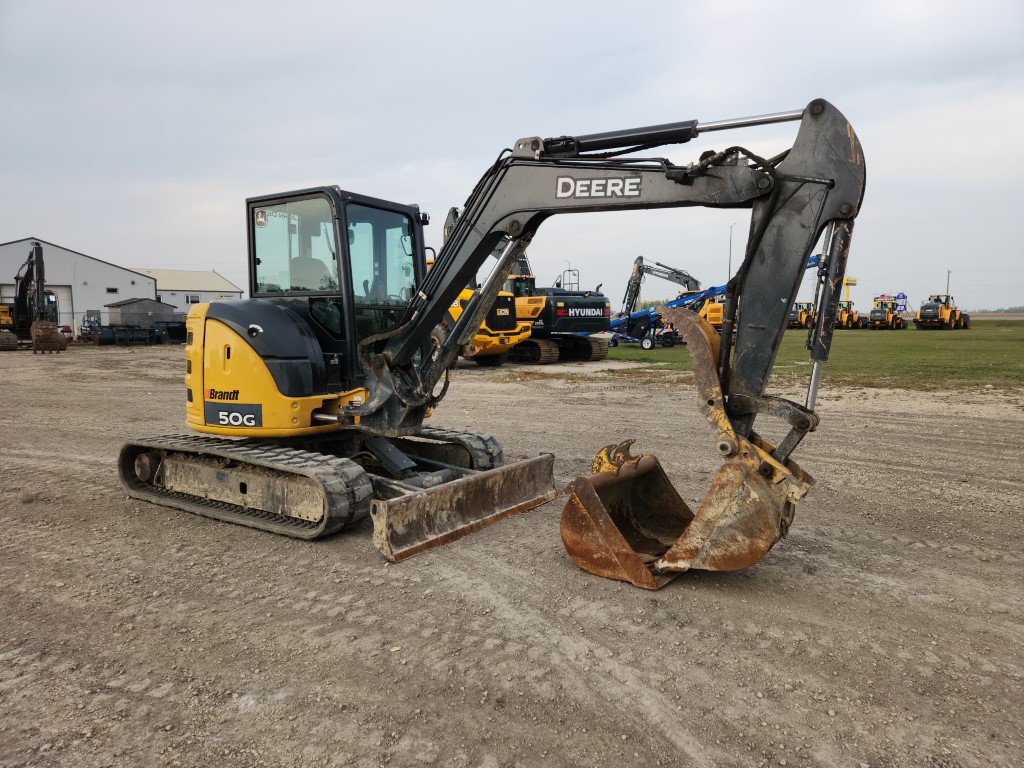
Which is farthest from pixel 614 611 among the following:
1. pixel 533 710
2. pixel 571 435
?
pixel 571 435

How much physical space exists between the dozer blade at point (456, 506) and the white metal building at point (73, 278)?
51.3m

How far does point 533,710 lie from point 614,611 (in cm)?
105

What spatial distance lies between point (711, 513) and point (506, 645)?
4.60 ft

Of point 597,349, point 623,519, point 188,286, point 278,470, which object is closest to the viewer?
point 623,519

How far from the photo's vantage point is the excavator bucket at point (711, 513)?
393cm

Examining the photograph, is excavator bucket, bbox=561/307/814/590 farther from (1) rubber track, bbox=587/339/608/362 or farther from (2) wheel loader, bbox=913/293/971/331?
(2) wheel loader, bbox=913/293/971/331

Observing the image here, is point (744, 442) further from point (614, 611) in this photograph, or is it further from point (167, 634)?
point (167, 634)

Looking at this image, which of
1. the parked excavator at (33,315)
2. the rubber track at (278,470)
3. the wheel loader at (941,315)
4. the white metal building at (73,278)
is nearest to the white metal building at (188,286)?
the white metal building at (73,278)

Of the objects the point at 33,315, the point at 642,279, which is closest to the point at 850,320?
the point at 642,279

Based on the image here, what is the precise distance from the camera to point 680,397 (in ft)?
42.7

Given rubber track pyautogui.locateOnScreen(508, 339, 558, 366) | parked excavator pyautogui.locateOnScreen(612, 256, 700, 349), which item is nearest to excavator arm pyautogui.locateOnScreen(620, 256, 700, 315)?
parked excavator pyautogui.locateOnScreen(612, 256, 700, 349)

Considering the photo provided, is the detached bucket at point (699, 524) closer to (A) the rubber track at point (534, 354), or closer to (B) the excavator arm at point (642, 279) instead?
(A) the rubber track at point (534, 354)

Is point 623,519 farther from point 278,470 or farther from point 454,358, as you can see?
point 278,470

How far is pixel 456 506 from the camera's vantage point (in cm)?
529
